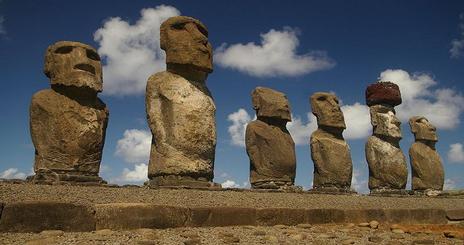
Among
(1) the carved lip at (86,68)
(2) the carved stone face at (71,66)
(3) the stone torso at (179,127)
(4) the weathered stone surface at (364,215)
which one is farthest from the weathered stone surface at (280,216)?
(1) the carved lip at (86,68)

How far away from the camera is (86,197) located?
243 inches

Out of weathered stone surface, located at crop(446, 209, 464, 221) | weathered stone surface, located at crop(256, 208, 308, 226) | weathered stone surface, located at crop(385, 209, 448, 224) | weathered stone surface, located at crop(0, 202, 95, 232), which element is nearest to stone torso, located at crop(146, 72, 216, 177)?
weathered stone surface, located at crop(256, 208, 308, 226)

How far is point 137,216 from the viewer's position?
19.0 feet

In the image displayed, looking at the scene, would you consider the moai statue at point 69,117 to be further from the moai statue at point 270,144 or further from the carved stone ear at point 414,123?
the carved stone ear at point 414,123

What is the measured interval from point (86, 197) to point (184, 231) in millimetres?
1290

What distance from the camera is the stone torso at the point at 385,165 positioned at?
16.2 m

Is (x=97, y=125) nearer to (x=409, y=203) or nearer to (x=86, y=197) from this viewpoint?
(x=86, y=197)

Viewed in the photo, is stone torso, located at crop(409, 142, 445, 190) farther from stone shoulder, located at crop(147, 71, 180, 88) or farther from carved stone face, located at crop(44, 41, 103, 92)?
carved stone face, located at crop(44, 41, 103, 92)

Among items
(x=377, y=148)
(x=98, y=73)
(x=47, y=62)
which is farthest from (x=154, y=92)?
(x=377, y=148)

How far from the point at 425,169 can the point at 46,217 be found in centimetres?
1497

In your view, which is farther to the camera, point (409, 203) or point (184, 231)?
point (409, 203)

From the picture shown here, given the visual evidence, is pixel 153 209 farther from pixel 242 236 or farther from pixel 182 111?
pixel 182 111

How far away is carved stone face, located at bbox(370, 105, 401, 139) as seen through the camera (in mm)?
16766

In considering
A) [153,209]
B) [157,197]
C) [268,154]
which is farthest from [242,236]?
[268,154]
